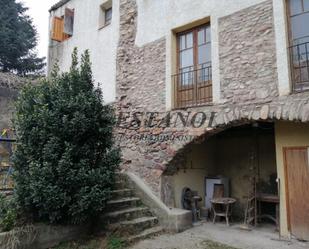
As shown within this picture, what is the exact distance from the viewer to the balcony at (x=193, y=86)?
263 inches

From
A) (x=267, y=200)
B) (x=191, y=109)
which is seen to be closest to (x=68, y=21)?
Result: (x=191, y=109)

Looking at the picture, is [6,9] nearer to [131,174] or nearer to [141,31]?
[141,31]

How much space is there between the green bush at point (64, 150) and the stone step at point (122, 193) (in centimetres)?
104

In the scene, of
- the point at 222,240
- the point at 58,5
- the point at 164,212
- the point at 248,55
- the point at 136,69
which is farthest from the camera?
the point at 58,5

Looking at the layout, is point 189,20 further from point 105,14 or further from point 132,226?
point 132,226

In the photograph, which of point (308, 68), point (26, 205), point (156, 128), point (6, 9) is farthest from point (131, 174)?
point (6, 9)

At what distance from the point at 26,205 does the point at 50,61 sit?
816cm

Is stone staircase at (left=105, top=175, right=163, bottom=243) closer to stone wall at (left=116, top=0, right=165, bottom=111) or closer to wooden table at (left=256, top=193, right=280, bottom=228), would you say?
stone wall at (left=116, top=0, right=165, bottom=111)

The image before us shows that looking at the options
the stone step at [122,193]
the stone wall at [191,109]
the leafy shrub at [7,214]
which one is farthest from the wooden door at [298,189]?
the leafy shrub at [7,214]

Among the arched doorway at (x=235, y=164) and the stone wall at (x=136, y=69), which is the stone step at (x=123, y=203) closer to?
the arched doorway at (x=235, y=164)

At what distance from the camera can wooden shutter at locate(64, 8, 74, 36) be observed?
1099cm

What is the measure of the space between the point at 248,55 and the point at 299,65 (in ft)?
3.13

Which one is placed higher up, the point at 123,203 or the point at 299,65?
the point at 299,65

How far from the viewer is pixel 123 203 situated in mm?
6285
